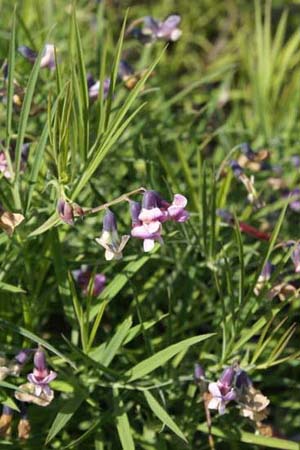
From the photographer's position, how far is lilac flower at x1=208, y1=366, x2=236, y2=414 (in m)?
1.50

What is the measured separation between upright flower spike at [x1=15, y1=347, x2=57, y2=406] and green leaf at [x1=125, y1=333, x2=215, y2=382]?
A: 17cm

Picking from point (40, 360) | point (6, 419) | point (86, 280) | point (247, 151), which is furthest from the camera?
point (247, 151)

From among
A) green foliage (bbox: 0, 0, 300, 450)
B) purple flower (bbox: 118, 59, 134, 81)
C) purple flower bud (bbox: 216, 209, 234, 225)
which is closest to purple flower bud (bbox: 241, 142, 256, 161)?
green foliage (bbox: 0, 0, 300, 450)

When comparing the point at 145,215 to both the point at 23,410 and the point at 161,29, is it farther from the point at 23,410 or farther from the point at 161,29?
the point at 161,29

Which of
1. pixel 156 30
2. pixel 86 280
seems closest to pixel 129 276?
pixel 86 280

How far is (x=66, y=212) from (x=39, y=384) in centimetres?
34

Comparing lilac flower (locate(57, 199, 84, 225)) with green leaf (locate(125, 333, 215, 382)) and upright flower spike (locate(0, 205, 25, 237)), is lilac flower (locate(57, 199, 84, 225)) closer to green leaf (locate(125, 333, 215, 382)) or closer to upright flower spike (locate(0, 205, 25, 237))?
upright flower spike (locate(0, 205, 25, 237))

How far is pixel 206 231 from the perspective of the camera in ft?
5.54

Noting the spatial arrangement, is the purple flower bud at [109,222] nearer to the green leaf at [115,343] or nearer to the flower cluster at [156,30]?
the green leaf at [115,343]

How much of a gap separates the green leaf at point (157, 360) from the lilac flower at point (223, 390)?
8cm

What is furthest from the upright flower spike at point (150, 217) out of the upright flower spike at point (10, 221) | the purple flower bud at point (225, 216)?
the purple flower bud at point (225, 216)

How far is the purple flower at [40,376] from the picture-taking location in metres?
1.48

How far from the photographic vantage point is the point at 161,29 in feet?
6.75

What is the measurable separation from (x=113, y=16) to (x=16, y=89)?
144 centimetres
